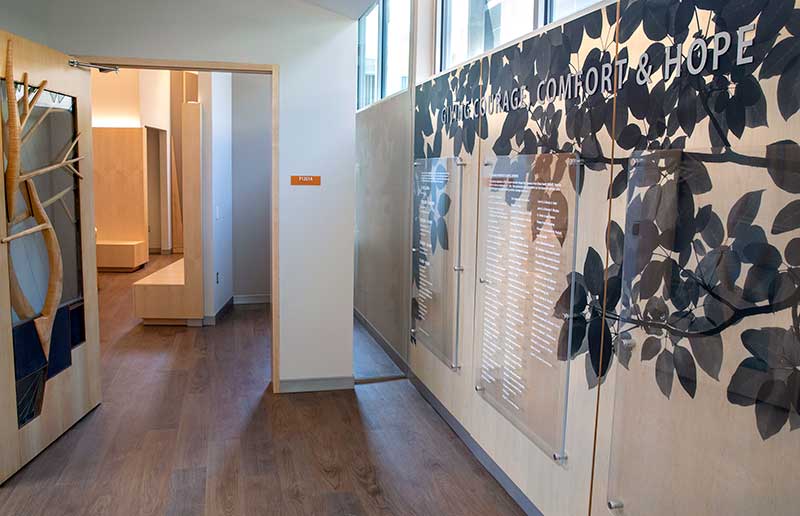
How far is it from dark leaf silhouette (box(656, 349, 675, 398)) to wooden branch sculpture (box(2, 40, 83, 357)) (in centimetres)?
315

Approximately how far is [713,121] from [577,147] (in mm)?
830

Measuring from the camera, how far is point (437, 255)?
4812mm

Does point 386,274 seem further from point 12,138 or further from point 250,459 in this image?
point 12,138

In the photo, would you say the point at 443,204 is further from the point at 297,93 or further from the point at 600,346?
the point at 600,346

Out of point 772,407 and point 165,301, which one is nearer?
point 772,407

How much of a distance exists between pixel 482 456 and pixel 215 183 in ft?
15.0

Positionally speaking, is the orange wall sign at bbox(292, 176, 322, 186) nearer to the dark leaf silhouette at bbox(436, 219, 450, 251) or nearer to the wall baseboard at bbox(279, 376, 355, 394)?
the dark leaf silhouette at bbox(436, 219, 450, 251)

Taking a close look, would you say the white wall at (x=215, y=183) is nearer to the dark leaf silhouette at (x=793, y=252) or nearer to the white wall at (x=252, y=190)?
the white wall at (x=252, y=190)

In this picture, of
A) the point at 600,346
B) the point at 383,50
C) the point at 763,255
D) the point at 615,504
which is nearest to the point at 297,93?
the point at 383,50

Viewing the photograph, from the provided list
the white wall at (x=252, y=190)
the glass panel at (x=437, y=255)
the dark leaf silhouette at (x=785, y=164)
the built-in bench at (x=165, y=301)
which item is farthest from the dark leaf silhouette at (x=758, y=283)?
the white wall at (x=252, y=190)

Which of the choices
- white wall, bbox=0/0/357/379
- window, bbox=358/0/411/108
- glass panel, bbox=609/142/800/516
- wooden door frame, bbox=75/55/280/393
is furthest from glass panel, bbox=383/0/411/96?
glass panel, bbox=609/142/800/516

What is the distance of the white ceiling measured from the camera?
184 inches

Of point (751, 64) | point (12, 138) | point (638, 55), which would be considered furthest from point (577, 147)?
point (12, 138)

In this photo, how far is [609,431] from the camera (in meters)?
2.69
